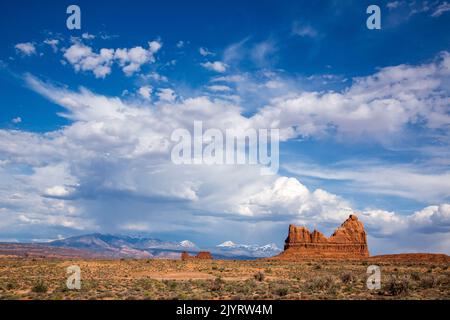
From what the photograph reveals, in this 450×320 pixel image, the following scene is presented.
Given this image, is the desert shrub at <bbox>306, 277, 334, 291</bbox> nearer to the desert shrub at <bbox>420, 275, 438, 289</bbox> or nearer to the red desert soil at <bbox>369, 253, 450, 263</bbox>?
the desert shrub at <bbox>420, 275, 438, 289</bbox>

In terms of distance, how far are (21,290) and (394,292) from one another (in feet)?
91.9

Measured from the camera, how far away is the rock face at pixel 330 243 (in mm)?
120438

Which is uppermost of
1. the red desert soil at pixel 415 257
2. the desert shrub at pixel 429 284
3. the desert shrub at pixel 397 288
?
the desert shrub at pixel 397 288

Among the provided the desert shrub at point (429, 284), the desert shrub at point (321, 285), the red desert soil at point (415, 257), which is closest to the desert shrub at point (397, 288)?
the desert shrub at point (321, 285)

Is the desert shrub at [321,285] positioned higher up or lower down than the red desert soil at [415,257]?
higher up

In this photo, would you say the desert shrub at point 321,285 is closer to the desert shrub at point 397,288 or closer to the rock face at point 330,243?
the desert shrub at point 397,288

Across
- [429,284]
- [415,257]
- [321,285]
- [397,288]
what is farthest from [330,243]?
[397,288]

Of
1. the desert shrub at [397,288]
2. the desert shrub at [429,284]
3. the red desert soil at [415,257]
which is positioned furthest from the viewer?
the red desert soil at [415,257]

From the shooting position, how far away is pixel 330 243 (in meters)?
126

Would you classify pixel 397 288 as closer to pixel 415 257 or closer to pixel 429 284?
pixel 429 284
